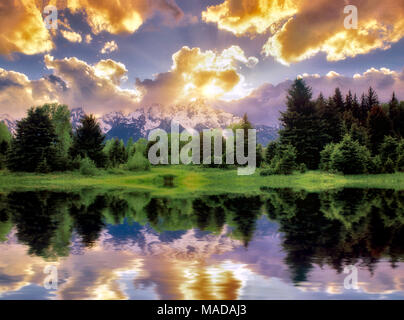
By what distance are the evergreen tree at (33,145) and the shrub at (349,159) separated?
4034 cm

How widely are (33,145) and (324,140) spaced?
47786 millimetres

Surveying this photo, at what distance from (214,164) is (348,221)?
2004 inches

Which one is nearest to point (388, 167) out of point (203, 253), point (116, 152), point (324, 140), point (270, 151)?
point (324, 140)

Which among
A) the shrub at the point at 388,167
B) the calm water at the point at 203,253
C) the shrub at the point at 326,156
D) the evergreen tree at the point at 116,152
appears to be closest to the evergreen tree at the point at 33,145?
the calm water at the point at 203,253

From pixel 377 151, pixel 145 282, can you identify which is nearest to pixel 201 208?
pixel 145 282

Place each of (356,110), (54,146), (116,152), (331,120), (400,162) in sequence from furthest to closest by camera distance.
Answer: (116,152) → (356,110) → (331,120) → (54,146) → (400,162)

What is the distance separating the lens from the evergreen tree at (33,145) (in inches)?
1775

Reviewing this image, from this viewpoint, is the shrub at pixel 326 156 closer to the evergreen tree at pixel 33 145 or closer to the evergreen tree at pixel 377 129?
the evergreen tree at pixel 377 129

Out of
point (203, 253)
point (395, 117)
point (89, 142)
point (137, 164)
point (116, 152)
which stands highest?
point (395, 117)

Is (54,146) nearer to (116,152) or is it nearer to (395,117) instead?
(116,152)

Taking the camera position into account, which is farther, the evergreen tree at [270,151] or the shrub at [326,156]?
the evergreen tree at [270,151]

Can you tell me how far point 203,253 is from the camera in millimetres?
9562

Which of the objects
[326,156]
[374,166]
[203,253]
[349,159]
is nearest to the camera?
[203,253]

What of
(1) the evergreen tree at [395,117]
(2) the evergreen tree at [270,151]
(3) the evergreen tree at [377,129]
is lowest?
(2) the evergreen tree at [270,151]
